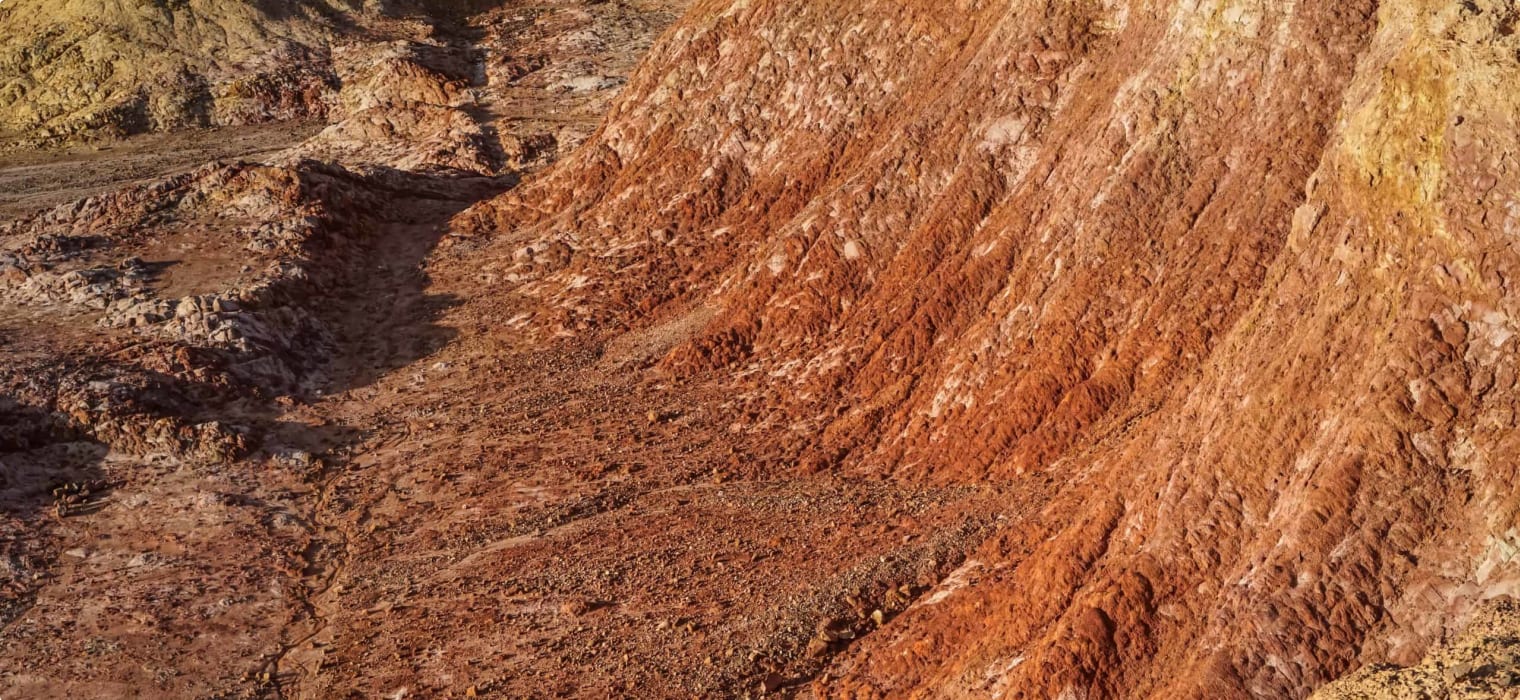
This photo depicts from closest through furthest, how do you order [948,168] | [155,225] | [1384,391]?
[1384,391]
[948,168]
[155,225]

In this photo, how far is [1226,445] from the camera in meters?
14.9

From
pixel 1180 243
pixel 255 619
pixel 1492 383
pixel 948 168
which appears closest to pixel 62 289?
pixel 255 619

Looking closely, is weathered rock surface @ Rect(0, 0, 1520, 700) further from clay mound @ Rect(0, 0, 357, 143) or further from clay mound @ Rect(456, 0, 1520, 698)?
clay mound @ Rect(0, 0, 357, 143)

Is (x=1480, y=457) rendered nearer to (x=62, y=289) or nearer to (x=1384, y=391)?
(x=1384, y=391)

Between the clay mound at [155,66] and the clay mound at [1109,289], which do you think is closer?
the clay mound at [1109,289]

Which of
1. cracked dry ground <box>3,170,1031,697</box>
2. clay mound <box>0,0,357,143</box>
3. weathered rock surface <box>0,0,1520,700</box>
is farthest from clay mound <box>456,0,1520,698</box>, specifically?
clay mound <box>0,0,357,143</box>

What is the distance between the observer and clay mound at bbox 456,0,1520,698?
13.4 metres

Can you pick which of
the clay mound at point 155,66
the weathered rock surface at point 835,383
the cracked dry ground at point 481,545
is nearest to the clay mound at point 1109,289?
the weathered rock surface at point 835,383

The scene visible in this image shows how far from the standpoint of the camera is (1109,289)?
859 inches

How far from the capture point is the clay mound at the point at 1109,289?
13.4 m

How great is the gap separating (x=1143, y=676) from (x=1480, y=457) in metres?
3.53

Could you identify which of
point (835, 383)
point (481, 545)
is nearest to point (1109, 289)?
point (835, 383)

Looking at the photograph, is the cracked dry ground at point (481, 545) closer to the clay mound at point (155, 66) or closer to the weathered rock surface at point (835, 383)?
the weathered rock surface at point (835, 383)

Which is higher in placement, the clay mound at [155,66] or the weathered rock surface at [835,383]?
the clay mound at [155,66]
